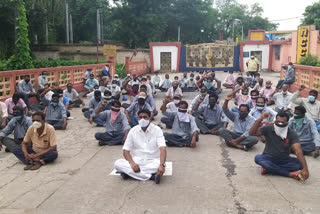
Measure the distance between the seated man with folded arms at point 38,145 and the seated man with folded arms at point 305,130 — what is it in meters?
4.85

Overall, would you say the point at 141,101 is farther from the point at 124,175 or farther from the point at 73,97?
the point at 73,97

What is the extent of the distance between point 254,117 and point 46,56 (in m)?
31.8

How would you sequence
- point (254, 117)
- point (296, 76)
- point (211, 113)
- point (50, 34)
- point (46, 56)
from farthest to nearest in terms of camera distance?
point (50, 34) < point (46, 56) < point (296, 76) < point (211, 113) < point (254, 117)

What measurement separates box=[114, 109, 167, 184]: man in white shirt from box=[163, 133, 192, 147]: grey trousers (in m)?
2.26

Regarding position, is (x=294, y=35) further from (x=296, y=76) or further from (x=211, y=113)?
Answer: (x=211, y=113)

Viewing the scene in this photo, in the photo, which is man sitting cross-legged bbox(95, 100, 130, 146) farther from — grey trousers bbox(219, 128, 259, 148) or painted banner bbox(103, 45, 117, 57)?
painted banner bbox(103, 45, 117, 57)

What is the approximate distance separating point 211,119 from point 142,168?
14.7ft

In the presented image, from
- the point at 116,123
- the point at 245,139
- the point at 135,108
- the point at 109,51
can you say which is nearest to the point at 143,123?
the point at 116,123

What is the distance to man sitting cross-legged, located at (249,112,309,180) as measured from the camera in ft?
19.4

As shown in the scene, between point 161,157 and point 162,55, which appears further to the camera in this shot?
point 162,55

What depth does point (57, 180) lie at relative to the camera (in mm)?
6215

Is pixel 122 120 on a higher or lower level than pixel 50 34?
lower

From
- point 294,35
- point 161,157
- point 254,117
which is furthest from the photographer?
point 294,35

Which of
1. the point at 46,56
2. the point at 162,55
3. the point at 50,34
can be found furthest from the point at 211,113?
the point at 50,34
